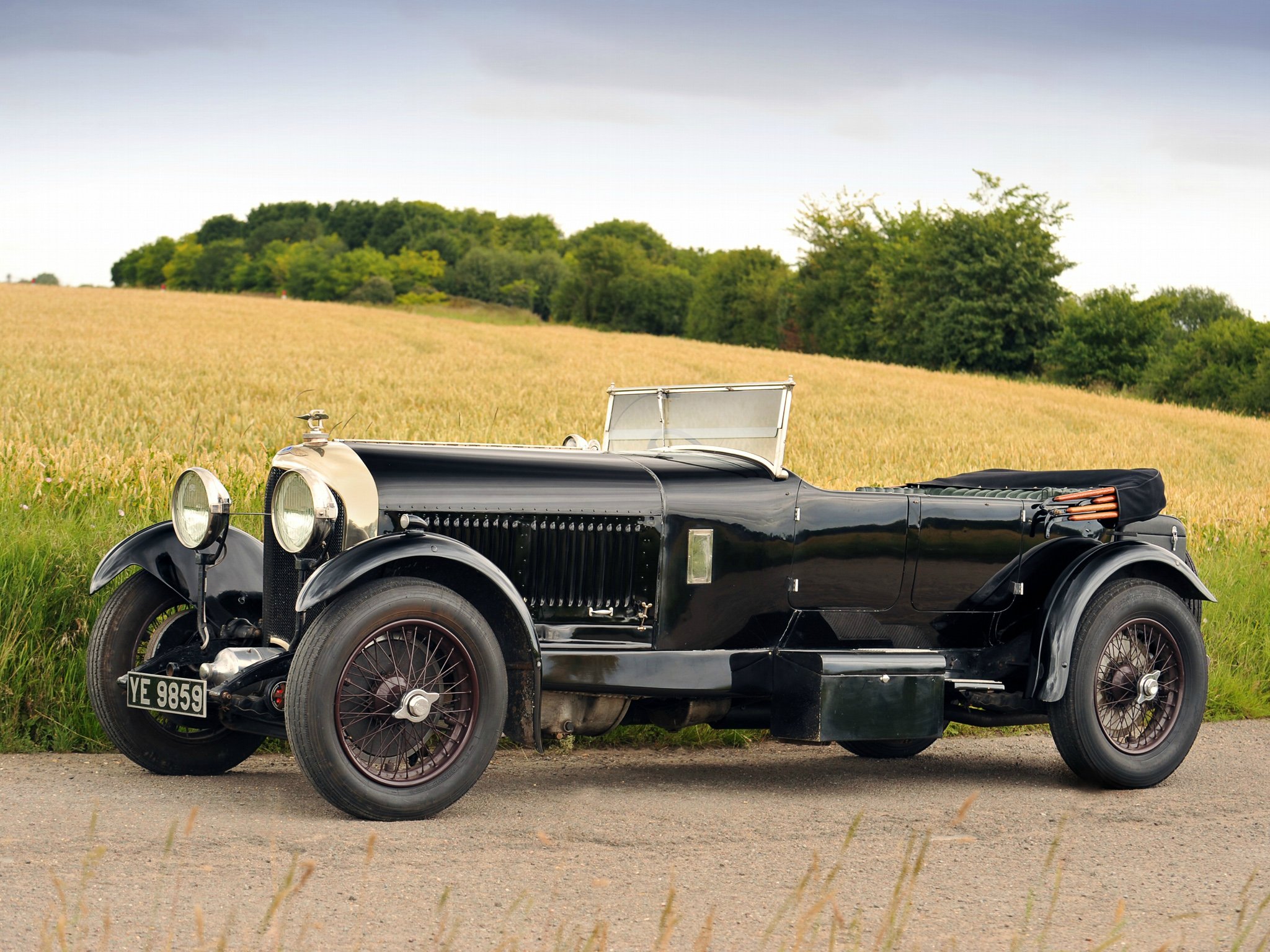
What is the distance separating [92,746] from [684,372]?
2890 centimetres

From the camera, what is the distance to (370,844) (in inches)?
114

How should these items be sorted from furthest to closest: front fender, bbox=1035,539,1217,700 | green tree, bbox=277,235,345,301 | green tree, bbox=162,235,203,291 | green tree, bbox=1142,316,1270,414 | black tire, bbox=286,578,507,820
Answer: green tree, bbox=162,235,203,291
green tree, bbox=277,235,345,301
green tree, bbox=1142,316,1270,414
front fender, bbox=1035,539,1217,700
black tire, bbox=286,578,507,820

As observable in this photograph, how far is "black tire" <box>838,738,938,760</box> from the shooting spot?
683cm

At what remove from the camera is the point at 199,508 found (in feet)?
18.3

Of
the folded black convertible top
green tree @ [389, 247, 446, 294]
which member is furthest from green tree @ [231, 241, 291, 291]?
the folded black convertible top

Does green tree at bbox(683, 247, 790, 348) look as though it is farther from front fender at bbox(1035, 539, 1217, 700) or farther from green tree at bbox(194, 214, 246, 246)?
front fender at bbox(1035, 539, 1217, 700)

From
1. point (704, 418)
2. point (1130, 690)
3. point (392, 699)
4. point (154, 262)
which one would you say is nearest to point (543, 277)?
point (154, 262)

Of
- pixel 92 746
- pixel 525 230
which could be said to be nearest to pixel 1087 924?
pixel 92 746

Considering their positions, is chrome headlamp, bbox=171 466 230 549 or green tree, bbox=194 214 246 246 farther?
green tree, bbox=194 214 246 246

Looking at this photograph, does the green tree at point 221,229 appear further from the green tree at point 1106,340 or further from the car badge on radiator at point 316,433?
the car badge on radiator at point 316,433

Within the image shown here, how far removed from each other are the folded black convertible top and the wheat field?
2.42 metres

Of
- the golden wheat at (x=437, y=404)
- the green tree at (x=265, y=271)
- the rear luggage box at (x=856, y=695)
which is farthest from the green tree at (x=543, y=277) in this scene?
the rear luggage box at (x=856, y=695)

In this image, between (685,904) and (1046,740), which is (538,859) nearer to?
(685,904)

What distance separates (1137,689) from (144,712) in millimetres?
4480
